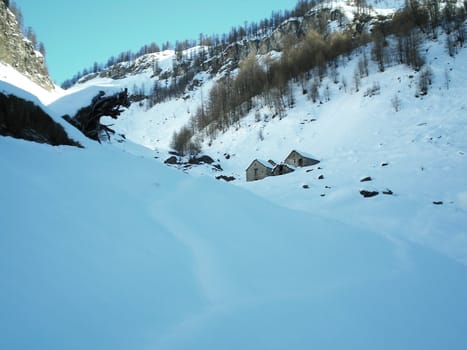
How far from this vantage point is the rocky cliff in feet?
133

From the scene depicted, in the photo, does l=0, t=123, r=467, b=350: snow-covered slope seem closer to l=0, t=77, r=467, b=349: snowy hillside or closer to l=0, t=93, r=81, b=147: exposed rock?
l=0, t=77, r=467, b=349: snowy hillside

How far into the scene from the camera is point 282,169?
28.2 m

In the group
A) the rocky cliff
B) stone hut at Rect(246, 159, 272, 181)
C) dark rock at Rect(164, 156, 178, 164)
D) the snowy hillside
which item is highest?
the rocky cliff

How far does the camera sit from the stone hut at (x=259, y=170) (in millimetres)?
29578

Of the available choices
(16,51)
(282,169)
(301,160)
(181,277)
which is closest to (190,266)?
(181,277)

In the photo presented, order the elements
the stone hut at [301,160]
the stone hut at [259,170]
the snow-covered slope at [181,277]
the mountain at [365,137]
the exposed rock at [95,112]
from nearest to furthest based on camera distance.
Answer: the snow-covered slope at [181,277]
the exposed rock at [95,112]
the mountain at [365,137]
the stone hut at [301,160]
the stone hut at [259,170]

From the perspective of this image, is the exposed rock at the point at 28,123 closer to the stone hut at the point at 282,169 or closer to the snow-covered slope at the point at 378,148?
the snow-covered slope at the point at 378,148

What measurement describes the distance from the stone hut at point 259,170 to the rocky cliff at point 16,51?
36.5m

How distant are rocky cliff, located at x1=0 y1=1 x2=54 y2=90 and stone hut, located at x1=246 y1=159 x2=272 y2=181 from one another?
3653 cm

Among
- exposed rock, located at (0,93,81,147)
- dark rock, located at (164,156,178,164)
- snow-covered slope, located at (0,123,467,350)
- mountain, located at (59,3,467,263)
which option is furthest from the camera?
dark rock, located at (164,156,178,164)

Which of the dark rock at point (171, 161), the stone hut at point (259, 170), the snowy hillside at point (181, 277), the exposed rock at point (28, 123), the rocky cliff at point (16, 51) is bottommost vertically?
the stone hut at point (259, 170)

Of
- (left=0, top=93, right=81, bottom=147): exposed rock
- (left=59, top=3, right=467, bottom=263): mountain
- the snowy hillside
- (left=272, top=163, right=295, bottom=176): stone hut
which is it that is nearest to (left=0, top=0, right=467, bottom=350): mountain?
the snowy hillside

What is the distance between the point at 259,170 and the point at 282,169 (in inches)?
113

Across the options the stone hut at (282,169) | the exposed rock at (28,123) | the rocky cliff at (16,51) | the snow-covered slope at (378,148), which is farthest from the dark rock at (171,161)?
the exposed rock at (28,123)
